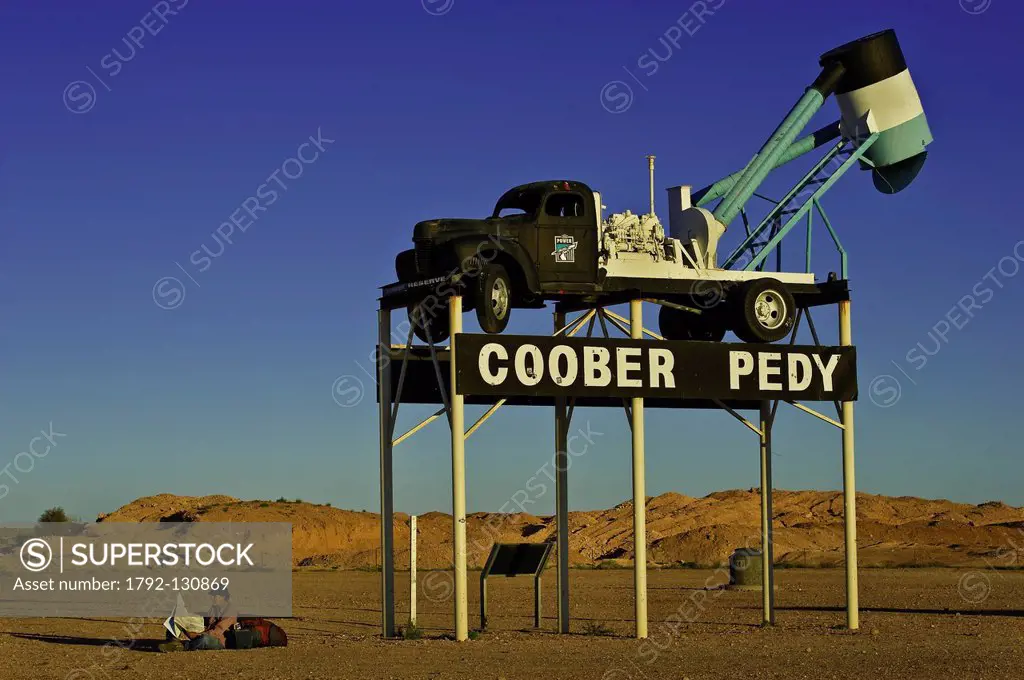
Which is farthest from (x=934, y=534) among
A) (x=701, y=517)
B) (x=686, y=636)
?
(x=686, y=636)

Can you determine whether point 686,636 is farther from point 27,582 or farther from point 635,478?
point 27,582

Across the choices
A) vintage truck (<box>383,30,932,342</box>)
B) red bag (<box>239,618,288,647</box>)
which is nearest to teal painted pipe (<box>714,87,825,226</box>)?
vintage truck (<box>383,30,932,342</box>)

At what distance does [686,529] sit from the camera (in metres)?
82.1

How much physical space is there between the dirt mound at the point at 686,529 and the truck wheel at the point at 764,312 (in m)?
35.0

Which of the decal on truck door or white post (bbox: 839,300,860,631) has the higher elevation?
the decal on truck door

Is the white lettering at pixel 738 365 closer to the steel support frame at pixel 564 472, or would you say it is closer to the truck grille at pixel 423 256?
the steel support frame at pixel 564 472

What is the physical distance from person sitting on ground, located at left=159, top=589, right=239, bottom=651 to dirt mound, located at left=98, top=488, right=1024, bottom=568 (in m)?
39.0

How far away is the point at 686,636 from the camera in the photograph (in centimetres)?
2689

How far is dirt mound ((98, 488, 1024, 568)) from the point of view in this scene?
225 ft

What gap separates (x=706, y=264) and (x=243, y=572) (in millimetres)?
34263

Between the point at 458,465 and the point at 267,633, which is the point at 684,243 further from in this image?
the point at 267,633

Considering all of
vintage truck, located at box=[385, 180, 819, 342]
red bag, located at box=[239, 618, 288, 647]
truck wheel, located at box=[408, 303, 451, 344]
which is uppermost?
vintage truck, located at box=[385, 180, 819, 342]

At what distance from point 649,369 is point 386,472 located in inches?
202

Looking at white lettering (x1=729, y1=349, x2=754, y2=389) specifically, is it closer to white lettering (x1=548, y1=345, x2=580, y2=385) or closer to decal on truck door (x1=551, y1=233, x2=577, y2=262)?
white lettering (x1=548, y1=345, x2=580, y2=385)
